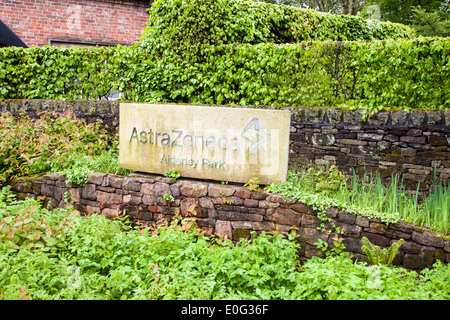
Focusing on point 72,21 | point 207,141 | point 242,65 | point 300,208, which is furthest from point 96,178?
point 72,21

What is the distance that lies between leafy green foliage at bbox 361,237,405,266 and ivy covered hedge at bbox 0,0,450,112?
2.41 meters

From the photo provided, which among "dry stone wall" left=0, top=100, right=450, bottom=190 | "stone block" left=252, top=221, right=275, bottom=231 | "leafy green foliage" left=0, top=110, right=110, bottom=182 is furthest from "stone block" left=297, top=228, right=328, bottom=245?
"leafy green foliage" left=0, top=110, right=110, bottom=182

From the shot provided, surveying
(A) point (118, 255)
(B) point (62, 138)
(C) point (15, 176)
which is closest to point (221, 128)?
(A) point (118, 255)

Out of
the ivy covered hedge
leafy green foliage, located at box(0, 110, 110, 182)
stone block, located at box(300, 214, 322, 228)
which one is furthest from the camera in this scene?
leafy green foliage, located at box(0, 110, 110, 182)

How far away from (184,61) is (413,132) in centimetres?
423

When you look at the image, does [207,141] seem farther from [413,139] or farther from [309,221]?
[413,139]

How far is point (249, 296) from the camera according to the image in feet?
9.62

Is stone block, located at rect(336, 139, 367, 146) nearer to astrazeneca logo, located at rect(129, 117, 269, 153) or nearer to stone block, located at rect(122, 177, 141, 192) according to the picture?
astrazeneca logo, located at rect(129, 117, 269, 153)

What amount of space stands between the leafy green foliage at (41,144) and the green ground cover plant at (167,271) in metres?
1.62

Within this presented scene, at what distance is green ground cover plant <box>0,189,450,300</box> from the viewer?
286cm

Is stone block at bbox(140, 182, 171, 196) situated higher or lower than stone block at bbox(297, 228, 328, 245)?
higher

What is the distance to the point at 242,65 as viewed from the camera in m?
6.33

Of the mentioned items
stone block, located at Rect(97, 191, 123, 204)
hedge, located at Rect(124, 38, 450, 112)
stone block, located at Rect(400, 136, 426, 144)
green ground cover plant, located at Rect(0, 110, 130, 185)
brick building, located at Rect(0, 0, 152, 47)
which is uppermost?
brick building, located at Rect(0, 0, 152, 47)

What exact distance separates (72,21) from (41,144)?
249 inches
